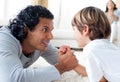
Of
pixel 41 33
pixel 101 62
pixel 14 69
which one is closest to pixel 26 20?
pixel 41 33

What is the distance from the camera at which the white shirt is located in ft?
3.45

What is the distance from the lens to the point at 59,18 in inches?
87.1

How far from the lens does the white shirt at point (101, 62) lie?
A: 3.45 feet

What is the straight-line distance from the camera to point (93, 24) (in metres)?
1.17

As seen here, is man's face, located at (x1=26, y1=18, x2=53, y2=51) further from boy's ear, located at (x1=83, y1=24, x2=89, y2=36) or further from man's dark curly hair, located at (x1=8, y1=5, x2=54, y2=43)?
boy's ear, located at (x1=83, y1=24, x2=89, y2=36)

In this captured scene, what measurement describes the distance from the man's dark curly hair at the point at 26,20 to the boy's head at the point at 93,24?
16 centimetres

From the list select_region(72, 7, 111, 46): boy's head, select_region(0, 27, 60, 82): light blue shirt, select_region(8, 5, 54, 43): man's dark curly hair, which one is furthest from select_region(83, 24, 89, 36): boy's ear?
select_region(0, 27, 60, 82): light blue shirt

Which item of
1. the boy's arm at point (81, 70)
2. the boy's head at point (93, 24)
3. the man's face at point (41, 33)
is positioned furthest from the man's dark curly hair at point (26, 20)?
the boy's arm at point (81, 70)

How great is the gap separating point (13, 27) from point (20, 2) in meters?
1.13

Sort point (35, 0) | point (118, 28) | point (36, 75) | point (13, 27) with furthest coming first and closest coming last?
point (35, 0)
point (118, 28)
point (13, 27)
point (36, 75)

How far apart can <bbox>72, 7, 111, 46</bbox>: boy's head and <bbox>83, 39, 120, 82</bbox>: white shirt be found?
8cm

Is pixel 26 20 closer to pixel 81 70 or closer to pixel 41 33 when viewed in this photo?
pixel 41 33

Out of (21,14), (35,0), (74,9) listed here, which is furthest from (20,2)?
(21,14)

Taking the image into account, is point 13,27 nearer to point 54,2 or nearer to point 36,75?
point 36,75
